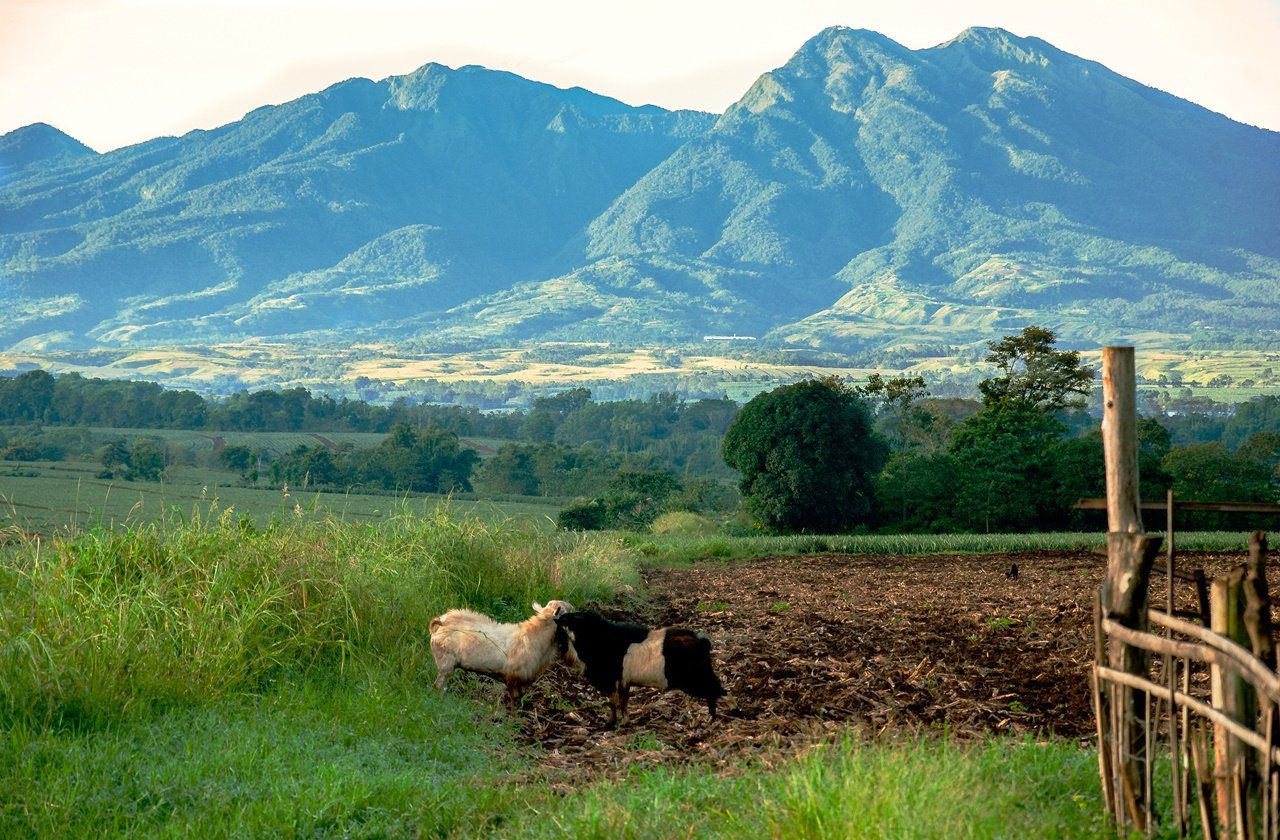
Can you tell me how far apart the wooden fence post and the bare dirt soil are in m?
1.58

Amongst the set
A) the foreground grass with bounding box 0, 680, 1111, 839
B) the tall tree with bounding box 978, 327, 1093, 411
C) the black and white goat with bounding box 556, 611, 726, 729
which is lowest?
the foreground grass with bounding box 0, 680, 1111, 839

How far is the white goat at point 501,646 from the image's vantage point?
8.41 metres

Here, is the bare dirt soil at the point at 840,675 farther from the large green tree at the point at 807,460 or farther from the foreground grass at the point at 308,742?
the large green tree at the point at 807,460

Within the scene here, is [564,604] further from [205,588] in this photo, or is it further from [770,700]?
[205,588]

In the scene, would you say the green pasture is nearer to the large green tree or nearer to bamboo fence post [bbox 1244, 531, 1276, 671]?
the large green tree

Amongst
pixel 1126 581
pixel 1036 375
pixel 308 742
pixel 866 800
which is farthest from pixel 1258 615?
pixel 1036 375

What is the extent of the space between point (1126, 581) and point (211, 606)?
6.19m

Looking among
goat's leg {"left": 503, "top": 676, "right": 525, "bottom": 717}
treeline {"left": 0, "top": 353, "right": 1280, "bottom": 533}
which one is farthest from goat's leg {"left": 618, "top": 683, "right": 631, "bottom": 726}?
treeline {"left": 0, "top": 353, "right": 1280, "bottom": 533}

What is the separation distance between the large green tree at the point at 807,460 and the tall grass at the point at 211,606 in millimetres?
21868

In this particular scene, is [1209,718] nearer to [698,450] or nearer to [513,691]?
[513,691]

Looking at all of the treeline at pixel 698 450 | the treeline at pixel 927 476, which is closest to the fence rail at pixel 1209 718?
the treeline at pixel 698 450

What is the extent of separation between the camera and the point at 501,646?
8438mm

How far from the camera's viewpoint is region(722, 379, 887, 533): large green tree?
33.4 m

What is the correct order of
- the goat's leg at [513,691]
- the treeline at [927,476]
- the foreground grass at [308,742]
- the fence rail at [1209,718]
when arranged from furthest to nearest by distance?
the treeline at [927,476], the goat's leg at [513,691], the foreground grass at [308,742], the fence rail at [1209,718]
